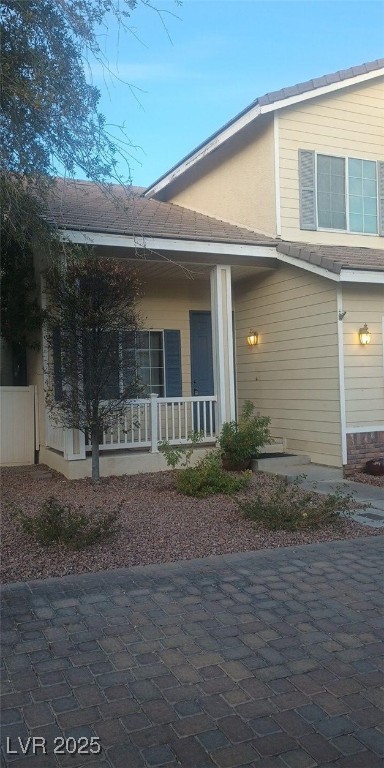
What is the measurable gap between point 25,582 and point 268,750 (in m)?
2.49

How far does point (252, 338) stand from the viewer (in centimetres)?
1144

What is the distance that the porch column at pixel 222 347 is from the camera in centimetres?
993

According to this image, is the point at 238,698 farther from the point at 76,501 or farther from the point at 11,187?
the point at 11,187

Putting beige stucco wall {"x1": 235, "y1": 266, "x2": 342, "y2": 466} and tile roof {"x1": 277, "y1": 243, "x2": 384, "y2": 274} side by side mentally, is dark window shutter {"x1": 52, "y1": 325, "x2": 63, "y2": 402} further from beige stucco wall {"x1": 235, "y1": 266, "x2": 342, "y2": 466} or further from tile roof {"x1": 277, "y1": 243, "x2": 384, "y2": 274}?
beige stucco wall {"x1": 235, "y1": 266, "x2": 342, "y2": 466}

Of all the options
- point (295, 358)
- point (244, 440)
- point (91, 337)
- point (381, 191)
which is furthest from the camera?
point (381, 191)

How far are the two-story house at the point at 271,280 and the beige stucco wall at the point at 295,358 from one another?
0.03 meters

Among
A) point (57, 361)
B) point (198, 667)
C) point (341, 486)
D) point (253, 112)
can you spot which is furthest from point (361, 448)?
point (198, 667)

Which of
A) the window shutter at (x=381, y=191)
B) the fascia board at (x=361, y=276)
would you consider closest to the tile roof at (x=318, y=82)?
the window shutter at (x=381, y=191)

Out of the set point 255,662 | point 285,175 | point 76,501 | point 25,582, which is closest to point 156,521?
point 76,501

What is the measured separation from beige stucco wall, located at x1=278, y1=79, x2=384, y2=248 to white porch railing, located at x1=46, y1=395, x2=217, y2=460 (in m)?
3.50

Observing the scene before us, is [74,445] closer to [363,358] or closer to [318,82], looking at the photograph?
[363,358]

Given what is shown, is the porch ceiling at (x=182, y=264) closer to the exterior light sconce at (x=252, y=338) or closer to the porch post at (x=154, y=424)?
the exterior light sconce at (x=252, y=338)

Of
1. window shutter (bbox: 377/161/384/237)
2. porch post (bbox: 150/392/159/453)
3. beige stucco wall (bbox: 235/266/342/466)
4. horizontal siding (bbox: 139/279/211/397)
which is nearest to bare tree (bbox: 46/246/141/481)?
porch post (bbox: 150/392/159/453)

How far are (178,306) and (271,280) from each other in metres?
1.87
